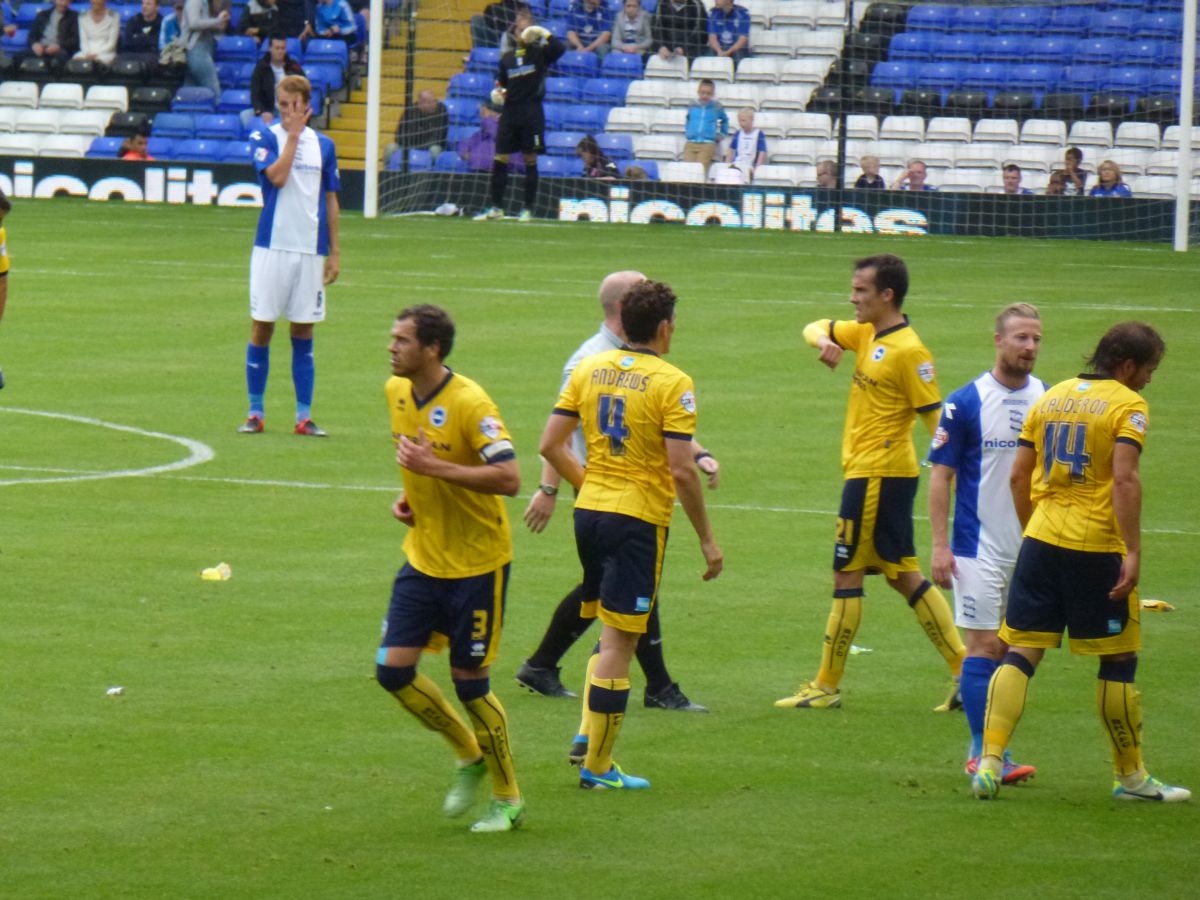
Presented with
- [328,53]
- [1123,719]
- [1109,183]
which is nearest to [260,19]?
[328,53]

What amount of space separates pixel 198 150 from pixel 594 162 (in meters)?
7.19

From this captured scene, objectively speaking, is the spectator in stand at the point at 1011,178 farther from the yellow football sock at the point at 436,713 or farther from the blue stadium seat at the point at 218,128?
the yellow football sock at the point at 436,713

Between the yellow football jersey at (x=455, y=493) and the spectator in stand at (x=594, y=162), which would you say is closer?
the yellow football jersey at (x=455, y=493)

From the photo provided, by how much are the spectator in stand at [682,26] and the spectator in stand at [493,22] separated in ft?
8.61

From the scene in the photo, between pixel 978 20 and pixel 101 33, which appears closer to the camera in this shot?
pixel 978 20

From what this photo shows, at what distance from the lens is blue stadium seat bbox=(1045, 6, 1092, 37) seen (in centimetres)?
3228

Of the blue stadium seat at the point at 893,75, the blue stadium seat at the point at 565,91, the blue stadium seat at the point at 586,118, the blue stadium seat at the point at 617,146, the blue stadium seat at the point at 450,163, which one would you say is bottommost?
the blue stadium seat at the point at 450,163

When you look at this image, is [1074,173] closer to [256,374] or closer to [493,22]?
[493,22]

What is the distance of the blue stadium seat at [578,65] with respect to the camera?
34344mm

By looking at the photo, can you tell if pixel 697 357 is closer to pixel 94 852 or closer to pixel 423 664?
pixel 423 664

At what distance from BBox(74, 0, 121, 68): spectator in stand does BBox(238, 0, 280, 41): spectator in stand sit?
2.30 metres

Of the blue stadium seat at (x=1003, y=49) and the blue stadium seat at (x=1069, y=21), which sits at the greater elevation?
the blue stadium seat at (x=1069, y=21)

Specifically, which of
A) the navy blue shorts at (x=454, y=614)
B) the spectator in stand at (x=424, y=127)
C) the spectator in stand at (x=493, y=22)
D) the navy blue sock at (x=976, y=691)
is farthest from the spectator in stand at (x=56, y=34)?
the navy blue shorts at (x=454, y=614)

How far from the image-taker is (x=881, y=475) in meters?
8.81
